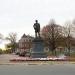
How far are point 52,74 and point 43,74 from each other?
566 millimetres

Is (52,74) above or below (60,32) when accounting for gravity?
below

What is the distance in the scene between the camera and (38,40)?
4691 centimetres

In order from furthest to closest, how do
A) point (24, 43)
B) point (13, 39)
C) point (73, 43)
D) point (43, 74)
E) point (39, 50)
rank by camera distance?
point (24, 43) < point (13, 39) < point (73, 43) < point (39, 50) < point (43, 74)

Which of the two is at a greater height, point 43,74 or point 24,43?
point 24,43

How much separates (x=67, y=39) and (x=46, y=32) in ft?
32.7

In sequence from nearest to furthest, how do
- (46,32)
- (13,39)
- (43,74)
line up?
(43,74)
(46,32)
(13,39)

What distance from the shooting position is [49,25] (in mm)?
108438

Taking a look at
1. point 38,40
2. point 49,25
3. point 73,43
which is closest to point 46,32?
point 49,25

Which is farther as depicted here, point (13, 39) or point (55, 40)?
point (13, 39)

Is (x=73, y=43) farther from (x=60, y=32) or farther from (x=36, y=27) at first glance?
(x=36, y=27)

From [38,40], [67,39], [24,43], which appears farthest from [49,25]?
[24,43]

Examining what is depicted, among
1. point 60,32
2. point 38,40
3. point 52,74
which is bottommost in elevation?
point 52,74

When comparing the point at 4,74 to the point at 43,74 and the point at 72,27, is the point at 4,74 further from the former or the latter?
the point at 72,27

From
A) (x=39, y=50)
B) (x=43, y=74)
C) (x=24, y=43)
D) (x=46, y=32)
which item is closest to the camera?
(x=43, y=74)
